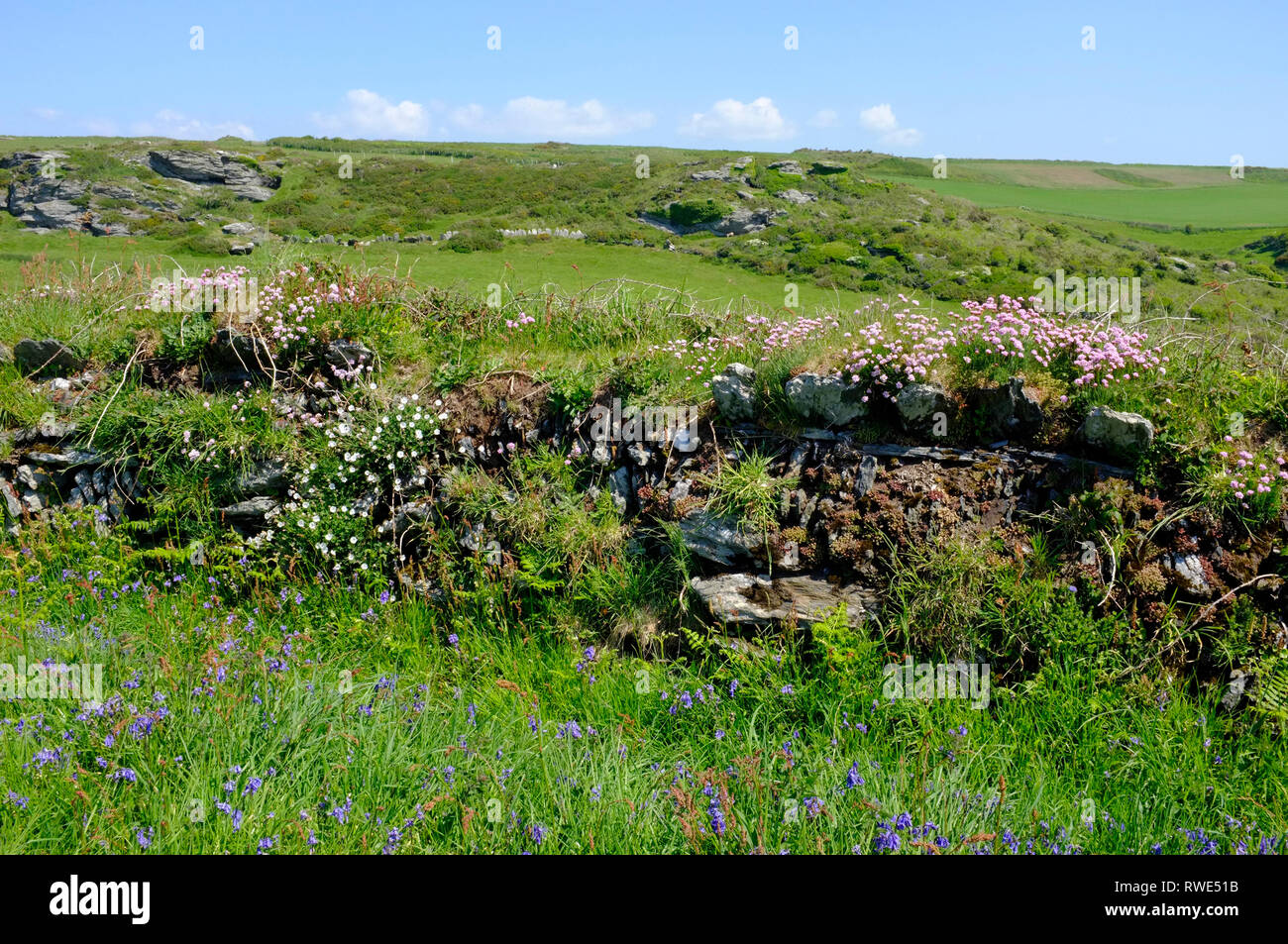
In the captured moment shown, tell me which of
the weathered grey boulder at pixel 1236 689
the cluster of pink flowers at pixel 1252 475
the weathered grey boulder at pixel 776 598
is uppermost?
the cluster of pink flowers at pixel 1252 475

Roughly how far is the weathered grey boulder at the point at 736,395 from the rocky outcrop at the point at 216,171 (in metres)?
26.3

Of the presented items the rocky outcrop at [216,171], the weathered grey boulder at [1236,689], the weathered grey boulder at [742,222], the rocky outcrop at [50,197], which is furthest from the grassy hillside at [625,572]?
the rocky outcrop at [216,171]

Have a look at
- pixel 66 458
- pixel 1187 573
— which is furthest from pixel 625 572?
pixel 66 458

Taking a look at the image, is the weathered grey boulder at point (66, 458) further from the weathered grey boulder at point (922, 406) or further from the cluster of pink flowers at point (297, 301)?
the weathered grey boulder at point (922, 406)

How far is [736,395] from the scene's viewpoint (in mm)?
5605

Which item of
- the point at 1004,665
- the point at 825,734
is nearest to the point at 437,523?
the point at 825,734

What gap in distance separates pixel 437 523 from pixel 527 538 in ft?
3.00

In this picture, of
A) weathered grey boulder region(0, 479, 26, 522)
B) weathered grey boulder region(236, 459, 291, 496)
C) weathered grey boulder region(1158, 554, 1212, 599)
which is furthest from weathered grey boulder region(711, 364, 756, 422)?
weathered grey boulder region(0, 479, 26, 522)

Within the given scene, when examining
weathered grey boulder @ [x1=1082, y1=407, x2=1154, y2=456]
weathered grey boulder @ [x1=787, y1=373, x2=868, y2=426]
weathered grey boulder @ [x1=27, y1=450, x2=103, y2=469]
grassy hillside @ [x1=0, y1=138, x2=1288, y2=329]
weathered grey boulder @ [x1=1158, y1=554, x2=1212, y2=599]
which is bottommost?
weathered grey boulder @ [x1=1158, y1=554, x2=1212, y2=599]

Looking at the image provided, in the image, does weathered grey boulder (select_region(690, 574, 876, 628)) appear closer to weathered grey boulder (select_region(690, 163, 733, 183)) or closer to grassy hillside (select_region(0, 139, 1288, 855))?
grassy hillside (select_region(0, 139, 1288, 855))

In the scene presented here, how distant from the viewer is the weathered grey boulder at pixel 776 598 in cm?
463

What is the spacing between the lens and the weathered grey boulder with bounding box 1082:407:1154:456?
181 inches

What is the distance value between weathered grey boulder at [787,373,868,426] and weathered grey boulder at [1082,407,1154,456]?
4.80 feet
